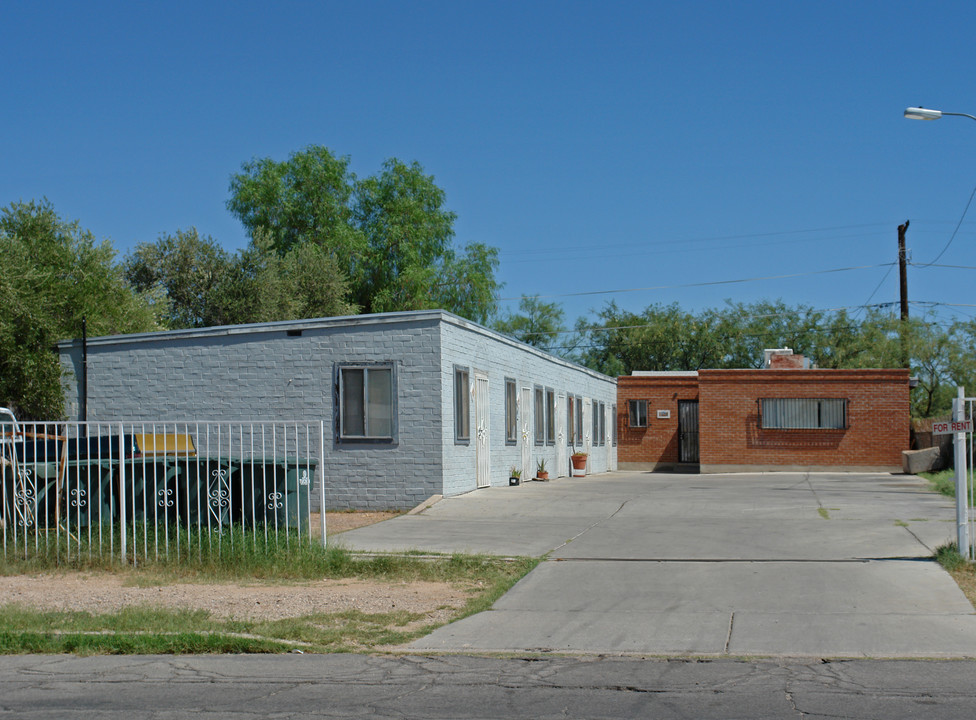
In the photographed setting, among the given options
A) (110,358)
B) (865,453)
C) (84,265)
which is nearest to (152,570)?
(110,358)

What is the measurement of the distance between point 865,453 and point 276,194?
28.3 metres

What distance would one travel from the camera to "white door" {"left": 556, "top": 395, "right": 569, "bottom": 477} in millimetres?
30094

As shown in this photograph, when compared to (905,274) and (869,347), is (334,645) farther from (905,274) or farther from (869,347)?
(869,347)

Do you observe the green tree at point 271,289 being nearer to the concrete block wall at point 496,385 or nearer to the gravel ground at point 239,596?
the concrete block wall at point 496,385

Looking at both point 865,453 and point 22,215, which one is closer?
point 22,215

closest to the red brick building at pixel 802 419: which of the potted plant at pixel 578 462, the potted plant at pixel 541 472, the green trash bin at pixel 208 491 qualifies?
the potted plant at pixel 578 462

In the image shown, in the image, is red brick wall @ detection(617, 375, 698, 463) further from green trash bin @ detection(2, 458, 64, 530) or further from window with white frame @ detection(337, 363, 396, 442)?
green trash bin @ detection(2, 458, 64, 530)

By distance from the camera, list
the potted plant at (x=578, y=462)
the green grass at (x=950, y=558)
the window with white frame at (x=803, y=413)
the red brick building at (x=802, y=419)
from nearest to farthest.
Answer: the green grass at (x=950, y=558) → the potted plant at (x=578, y=462) → the red brick building at (x=802, y=419) → the window with white frame at (x=803, y=413)

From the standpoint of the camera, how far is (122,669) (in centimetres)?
719

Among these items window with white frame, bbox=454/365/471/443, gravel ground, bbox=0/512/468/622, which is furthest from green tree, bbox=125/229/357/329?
gravel ground, bbox=0/512/468/622

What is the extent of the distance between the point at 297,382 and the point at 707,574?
1068 cm

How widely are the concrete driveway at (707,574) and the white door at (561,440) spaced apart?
10.0m

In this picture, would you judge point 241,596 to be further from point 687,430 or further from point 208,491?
point 687,430

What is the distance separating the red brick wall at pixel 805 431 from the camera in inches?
1342
